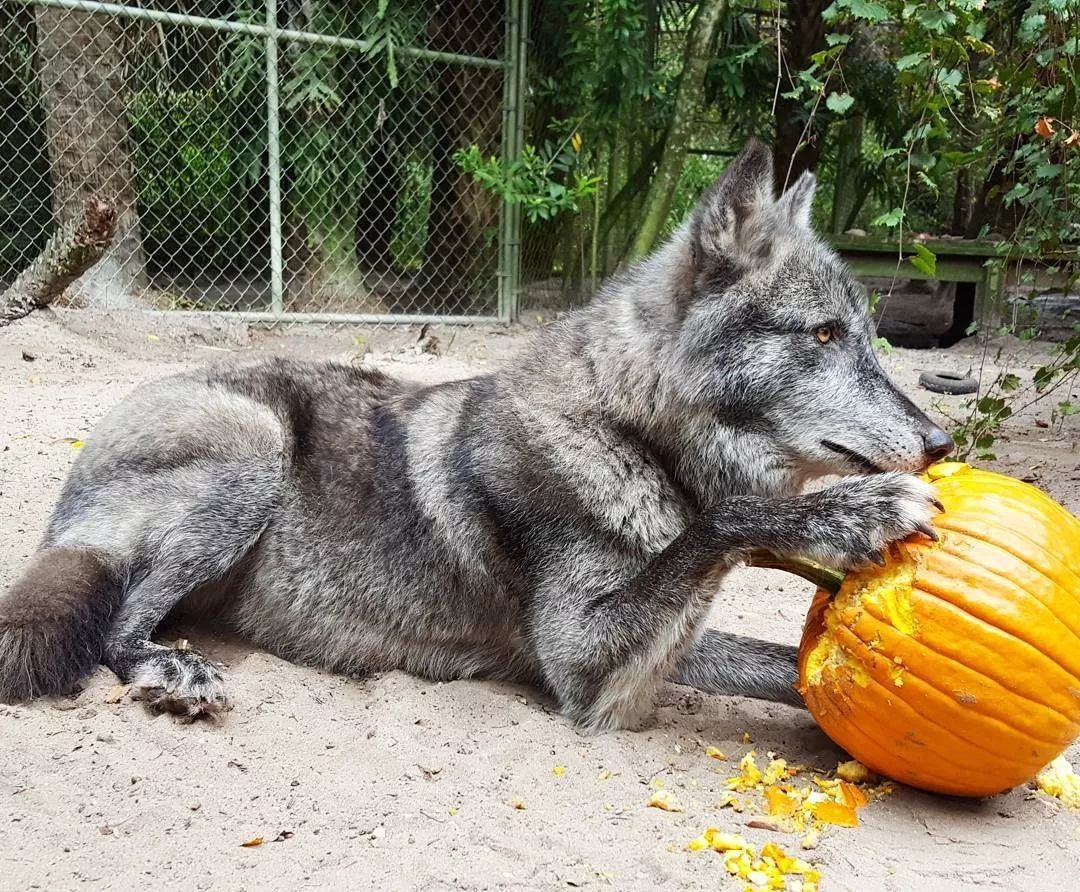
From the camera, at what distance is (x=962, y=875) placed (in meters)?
2.23

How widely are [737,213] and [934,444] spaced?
914mm

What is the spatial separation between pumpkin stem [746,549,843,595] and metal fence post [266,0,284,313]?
6.35 m

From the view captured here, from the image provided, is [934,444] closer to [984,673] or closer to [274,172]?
[984,673]

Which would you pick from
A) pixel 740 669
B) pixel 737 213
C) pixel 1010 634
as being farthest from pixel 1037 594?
pixel 737 213

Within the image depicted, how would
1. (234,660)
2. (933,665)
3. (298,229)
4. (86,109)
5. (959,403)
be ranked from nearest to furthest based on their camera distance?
(933,665) < (234,660) < (959,403) < (86,109) < (298,229)

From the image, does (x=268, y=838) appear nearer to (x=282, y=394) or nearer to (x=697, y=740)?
(x=697, y=740)

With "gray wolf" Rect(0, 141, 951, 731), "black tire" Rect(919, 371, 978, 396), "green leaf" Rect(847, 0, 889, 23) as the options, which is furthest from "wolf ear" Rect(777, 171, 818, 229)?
"black tire" Rect(919, 371, 978, 396)

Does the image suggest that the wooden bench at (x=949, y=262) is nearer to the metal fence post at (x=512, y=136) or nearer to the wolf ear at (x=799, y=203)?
the metal fence post at (x=512, y=136)

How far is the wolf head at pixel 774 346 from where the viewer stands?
9.57 feet

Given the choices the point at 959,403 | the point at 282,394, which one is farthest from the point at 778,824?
the point at 959,403

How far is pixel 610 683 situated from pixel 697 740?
0.33 metres

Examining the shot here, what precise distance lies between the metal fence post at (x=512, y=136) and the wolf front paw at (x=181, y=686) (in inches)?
263

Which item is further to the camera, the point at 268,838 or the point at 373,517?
the point at 373,517

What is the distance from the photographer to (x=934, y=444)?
2.82 metres
